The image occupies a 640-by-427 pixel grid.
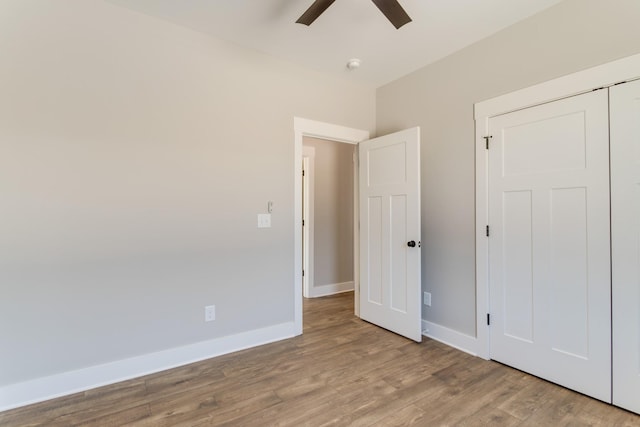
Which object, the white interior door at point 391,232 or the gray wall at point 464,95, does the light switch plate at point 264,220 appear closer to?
the white interior door at point 391,232

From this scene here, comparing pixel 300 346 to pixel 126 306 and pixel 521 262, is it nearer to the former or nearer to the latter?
pixel 126 306

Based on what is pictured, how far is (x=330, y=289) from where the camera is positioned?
4.48m

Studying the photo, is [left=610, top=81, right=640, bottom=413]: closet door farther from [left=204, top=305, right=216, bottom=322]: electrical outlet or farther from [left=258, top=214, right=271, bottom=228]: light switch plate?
[left=204, top=305, right=216, bottom=322]: electrical outlet

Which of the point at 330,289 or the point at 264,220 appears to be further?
the point at 330,289

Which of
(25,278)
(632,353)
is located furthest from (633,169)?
(25,278)

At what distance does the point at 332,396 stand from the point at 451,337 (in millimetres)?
1339

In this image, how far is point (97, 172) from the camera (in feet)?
6.75

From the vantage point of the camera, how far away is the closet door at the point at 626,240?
5.76 feet

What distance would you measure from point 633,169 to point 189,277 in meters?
3.00

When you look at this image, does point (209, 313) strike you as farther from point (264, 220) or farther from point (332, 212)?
point (332, 212)

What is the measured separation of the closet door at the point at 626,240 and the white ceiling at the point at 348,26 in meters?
0.89

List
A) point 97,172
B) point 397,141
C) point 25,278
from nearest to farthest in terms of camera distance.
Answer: point 25,278, point 97,172, point 397,141

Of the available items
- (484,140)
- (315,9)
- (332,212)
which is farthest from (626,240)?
(332,212)

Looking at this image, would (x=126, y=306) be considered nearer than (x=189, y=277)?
Yes
